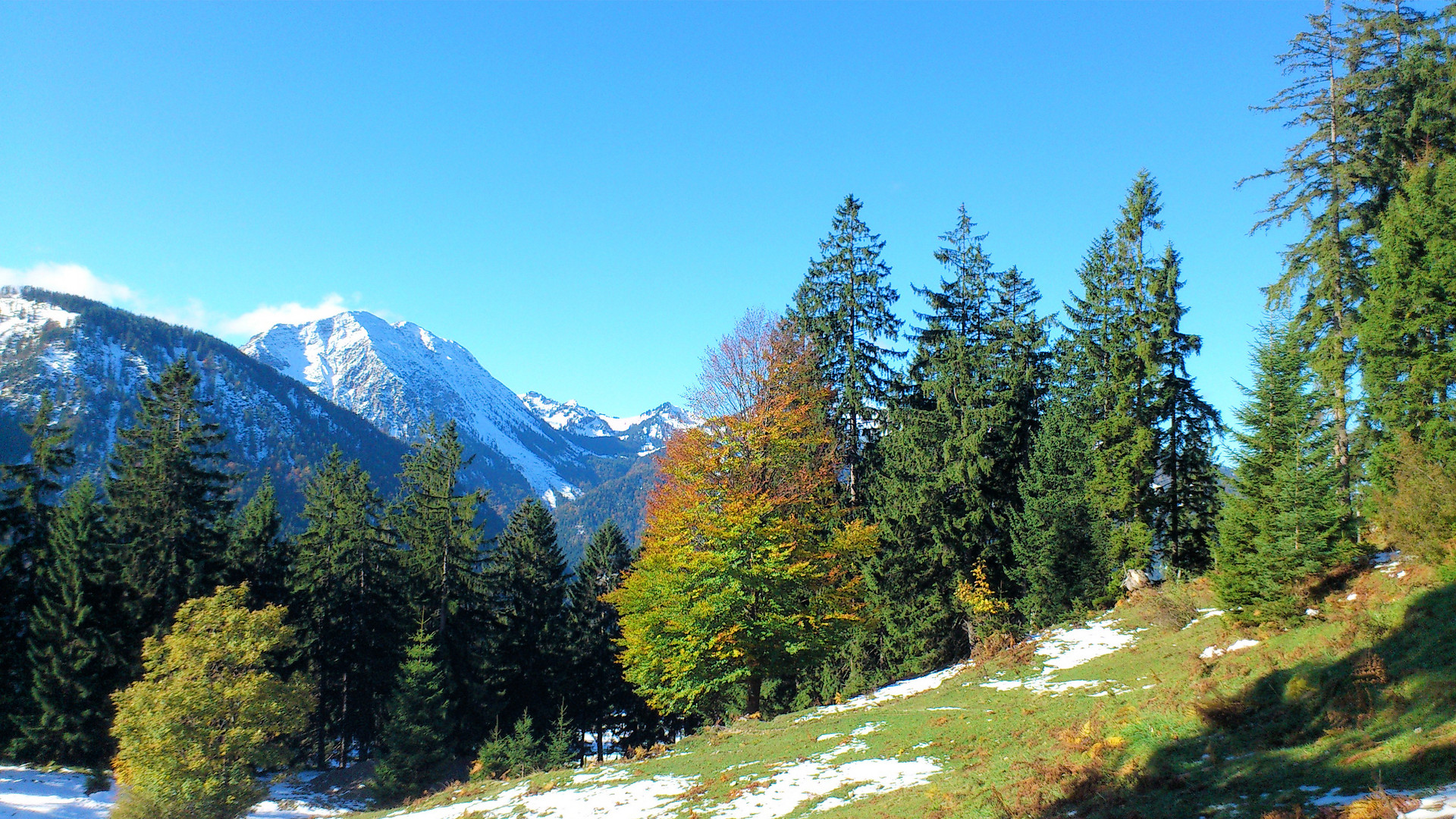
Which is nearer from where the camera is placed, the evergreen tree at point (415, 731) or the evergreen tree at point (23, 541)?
the evergreen tree at point (415, 731)

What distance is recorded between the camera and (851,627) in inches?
991

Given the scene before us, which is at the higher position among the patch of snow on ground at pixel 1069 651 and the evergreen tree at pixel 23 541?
the evergreen tree at pixel 23 541

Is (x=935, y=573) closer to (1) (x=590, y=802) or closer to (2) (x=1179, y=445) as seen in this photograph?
(2) (x=1179, y=445)

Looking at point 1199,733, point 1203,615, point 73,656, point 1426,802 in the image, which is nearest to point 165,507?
point 73,656

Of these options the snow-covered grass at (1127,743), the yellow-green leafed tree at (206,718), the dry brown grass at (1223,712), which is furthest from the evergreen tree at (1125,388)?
the yellow-green leafed tree at (206,718)

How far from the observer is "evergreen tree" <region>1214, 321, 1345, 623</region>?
1475 cm

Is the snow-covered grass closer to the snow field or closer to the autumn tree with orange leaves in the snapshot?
the snow field

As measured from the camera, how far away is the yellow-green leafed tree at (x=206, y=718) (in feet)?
67.1

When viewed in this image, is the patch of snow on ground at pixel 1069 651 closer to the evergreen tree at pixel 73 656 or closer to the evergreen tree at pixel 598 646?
the evergreen tree at pixel 598 646

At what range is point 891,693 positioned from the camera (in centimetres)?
2353

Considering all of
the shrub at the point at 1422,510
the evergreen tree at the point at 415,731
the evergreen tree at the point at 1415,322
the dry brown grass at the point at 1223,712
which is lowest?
the evergreen tree at the point at 415,731

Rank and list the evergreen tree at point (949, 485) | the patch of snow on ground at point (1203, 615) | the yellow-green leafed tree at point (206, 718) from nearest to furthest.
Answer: the patch of snow on ground at point (1203, 615) → the yellow-green leafed tree at point (206, 718) → the evergreen tree at point (949, 485)

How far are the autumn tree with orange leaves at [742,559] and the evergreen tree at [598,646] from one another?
26.4 metres

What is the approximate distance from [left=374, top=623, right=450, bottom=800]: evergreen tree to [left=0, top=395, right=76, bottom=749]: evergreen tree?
17899mm
